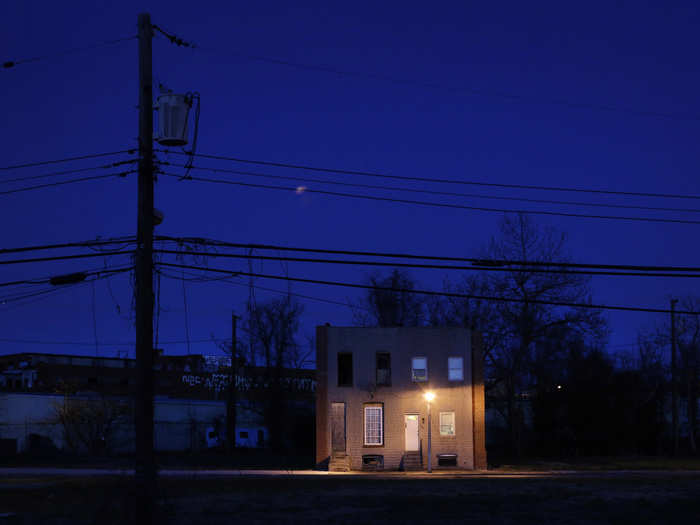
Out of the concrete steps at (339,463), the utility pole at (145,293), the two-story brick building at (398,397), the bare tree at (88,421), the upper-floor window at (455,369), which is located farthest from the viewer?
the bare tree at (88,421)

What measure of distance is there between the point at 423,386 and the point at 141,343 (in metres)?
31.2

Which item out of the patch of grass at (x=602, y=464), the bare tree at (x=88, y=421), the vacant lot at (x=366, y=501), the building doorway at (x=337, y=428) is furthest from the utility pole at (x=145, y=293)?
the bare tree at (x=88, y=421)

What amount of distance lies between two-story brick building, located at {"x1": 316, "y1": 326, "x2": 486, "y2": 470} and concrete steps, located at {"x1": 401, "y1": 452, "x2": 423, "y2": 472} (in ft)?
0.18

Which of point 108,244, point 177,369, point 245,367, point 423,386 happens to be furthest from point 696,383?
point 108,244

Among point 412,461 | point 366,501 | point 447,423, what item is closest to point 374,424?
point 412,461

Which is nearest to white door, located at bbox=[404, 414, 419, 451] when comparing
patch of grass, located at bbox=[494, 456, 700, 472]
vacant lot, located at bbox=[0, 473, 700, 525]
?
patch of grass, located at bbox=[494, 456, 700, 472]

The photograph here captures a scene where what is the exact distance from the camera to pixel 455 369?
46156 millimetres

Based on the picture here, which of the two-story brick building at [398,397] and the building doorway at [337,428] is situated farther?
the two-story brick building at [398,397]

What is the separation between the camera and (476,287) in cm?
5638

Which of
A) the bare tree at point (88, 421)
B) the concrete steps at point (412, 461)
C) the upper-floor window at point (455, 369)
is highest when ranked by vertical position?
the upper-floor window at point (455, 369)

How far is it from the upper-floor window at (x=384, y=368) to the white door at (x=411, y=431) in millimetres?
2182

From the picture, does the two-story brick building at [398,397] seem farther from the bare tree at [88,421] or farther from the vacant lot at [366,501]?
the bare tree at [88,421]

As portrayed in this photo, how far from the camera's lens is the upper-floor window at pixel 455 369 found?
151 feet

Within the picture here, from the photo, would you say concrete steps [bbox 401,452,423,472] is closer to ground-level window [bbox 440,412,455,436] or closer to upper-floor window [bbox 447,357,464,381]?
ground-level window [bbox 440,412,455,436]
